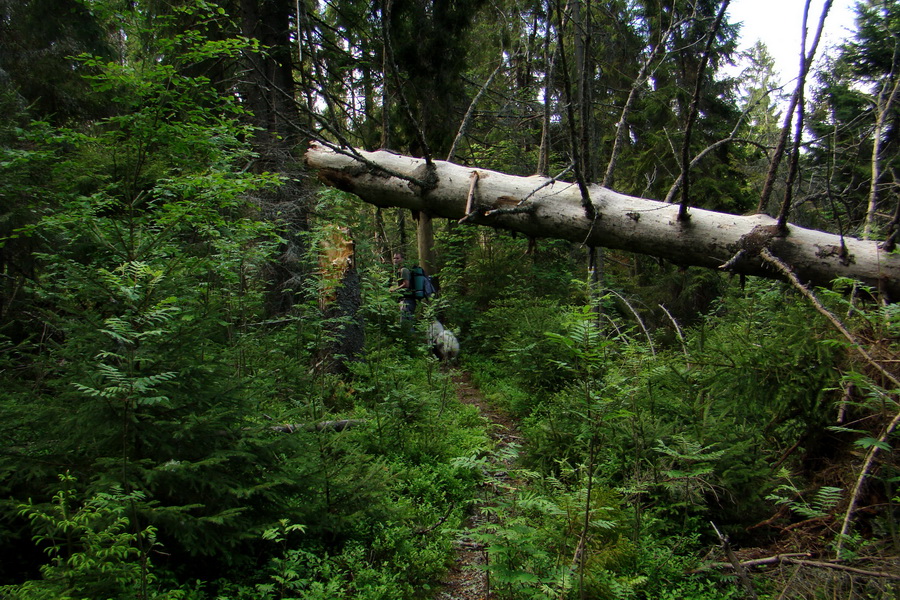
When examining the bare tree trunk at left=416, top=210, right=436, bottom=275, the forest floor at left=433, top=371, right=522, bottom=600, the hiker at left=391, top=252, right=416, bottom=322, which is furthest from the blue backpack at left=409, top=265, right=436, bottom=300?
the forest floor at left=433, top=371, right=522, bottom=600

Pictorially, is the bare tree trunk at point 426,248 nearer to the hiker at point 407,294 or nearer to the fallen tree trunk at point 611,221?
the hiker at point 407,294

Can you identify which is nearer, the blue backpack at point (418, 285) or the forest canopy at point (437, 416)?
the forest canopy at point (437, 416)

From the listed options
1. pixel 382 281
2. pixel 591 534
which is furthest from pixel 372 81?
pixel 591 534

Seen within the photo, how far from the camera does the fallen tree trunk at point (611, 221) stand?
3.19 metres

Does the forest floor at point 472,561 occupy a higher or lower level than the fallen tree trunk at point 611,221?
lower

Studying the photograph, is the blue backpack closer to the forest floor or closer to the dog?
the dog

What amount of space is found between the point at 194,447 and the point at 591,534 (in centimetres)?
284

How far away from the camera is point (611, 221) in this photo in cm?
347

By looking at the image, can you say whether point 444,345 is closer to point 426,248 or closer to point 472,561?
point 426,248

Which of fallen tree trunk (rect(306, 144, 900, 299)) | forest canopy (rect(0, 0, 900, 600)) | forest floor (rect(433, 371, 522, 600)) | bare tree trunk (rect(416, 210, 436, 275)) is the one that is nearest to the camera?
forest canopy (rect(0, 0, 900, 600))

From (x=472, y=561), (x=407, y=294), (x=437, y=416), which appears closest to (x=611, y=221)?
(x=472, y=561)

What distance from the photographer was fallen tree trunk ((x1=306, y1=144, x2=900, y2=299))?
3189 millimetres

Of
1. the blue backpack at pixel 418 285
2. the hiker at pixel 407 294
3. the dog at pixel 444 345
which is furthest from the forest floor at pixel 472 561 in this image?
the blue backpack at pixel 418 285

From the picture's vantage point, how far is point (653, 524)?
382cm
